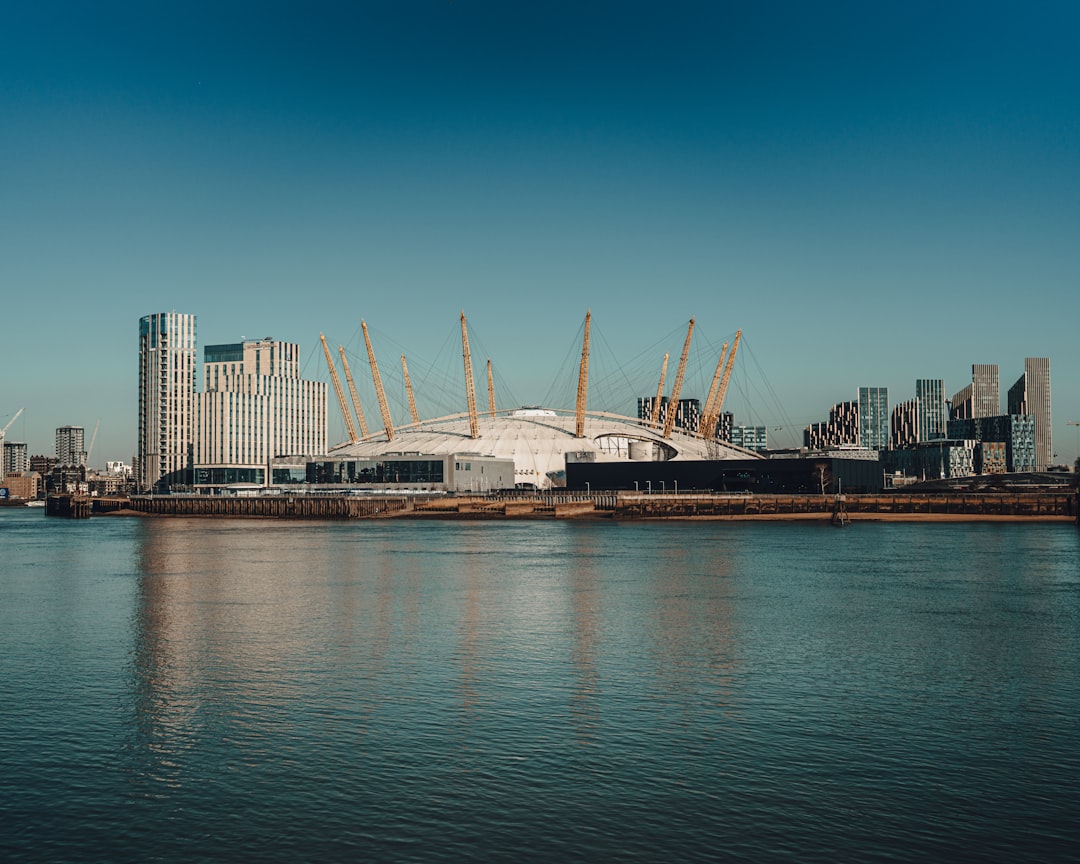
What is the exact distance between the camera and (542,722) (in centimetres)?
2781

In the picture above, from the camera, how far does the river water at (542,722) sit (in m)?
20.2

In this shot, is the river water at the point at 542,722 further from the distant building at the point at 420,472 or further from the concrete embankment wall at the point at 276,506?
the distant building at the point at 420,472

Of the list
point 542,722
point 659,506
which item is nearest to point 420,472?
point 659,506

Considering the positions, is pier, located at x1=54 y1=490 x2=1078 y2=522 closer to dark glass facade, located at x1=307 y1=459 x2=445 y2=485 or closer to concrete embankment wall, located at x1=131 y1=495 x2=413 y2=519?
concrete embankment wall, located at x1=131 y1=495 x2=413 y2=519

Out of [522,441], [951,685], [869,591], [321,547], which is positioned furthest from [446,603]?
[522,441]

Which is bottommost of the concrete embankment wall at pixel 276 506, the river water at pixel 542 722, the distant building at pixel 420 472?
the river water at pixel 542 722

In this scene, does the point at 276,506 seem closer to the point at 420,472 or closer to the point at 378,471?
the point at 378,471

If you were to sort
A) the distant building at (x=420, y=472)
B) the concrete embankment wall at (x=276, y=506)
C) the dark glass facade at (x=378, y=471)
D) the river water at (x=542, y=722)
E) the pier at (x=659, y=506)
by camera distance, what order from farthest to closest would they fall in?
the dark glass facade at (x=378, y=471)
the distant building at (x=420, y=472)
the concrete embankment wall at (x=276, y=506)
the pier at (x=659, y=506)
the river water at (x=542, y=722)

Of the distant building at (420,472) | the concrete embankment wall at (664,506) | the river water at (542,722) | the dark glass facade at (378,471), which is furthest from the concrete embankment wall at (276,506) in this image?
the river water at (542,722)

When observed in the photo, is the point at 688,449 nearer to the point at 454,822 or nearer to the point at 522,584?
the point at 522,584

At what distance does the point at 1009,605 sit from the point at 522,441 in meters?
151

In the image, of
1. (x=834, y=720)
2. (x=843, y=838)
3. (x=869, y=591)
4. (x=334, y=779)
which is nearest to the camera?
(x=843, y=838)

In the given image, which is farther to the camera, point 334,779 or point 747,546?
point 747,546

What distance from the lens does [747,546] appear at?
3620 inches
